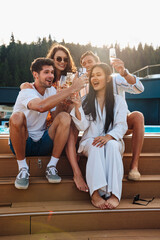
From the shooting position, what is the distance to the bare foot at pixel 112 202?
75.0 inches

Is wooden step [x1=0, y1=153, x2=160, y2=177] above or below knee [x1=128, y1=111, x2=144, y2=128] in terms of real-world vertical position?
below

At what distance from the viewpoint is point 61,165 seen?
2377mm

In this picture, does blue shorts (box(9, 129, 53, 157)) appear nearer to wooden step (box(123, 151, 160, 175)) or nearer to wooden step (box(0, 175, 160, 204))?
wooden step (box(0, 175, 160, 204))

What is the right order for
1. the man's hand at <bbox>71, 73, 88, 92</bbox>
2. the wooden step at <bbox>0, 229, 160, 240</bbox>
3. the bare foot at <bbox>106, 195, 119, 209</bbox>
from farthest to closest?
the man's hand at <bbox>71, 73, 88, 92</bbox> < the bare foot at <bbox>106, 195, 119, 209</bbox> < the wooden step at <bbox>0, 229, 160, 240</bbox>

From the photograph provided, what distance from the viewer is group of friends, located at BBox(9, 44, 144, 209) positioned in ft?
6.48

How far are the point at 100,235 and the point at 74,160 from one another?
633 mm

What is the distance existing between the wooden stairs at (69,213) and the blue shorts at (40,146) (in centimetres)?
26

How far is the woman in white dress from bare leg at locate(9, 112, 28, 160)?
0.45 m

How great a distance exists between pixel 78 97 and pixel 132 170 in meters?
0.82

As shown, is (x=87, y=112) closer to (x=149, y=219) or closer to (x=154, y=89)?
(x=149, y=219)

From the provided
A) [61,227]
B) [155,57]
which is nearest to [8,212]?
[61,227]

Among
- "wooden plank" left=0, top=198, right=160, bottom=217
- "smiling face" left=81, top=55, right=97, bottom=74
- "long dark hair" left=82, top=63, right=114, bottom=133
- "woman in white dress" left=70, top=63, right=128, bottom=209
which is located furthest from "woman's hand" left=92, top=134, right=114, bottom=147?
"smiling face" left=81, top=55, right=97, bottom=74

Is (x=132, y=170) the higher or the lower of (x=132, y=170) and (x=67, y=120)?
the lower

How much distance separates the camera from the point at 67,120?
216 cm
